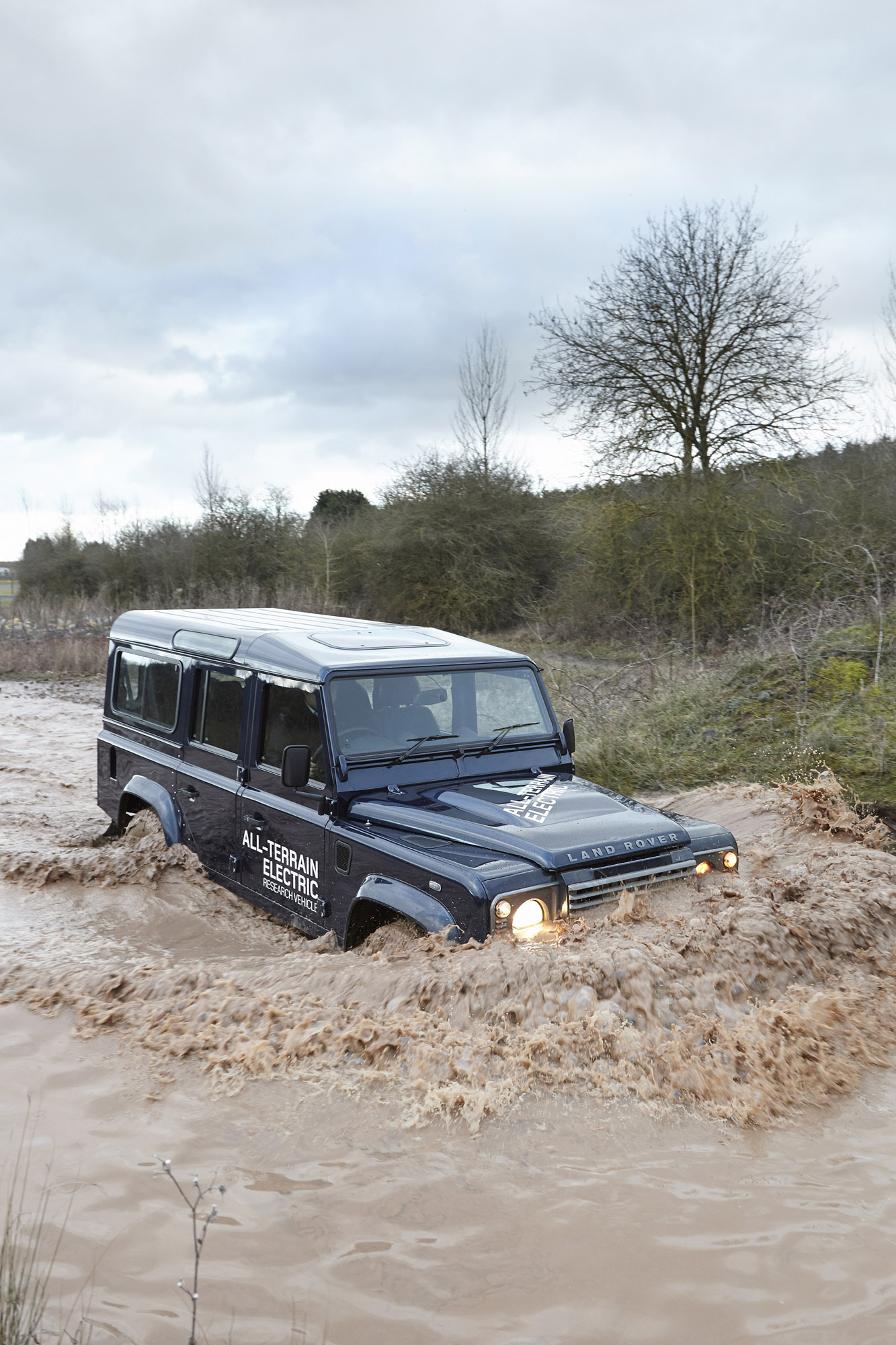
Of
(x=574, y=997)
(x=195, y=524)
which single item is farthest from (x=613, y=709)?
(x=195, y=524)

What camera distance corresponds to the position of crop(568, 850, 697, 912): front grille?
4.04 m

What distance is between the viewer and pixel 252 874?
17.6 feet

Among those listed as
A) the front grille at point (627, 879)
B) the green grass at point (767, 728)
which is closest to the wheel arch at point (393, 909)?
the front grille at point (627, 879)

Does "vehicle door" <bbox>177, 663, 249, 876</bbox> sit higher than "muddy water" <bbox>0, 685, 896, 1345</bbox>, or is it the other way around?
"vehicle door" <bbox>177, 663, 249, 876</bbox>

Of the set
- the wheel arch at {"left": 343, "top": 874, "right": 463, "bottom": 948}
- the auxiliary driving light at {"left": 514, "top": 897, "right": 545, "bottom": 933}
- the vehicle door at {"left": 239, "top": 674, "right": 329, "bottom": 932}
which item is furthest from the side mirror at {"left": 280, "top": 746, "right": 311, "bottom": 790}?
the auxiliary driving light at {"left": 514, "top": 897, "right": 545, "bottom": 933}

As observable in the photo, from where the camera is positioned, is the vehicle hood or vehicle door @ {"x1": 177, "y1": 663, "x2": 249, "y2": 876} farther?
vehicle door @ {"x1": 177, "y1": 663, "x2": 249, "y2": 876}

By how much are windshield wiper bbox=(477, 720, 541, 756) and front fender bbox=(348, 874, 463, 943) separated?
109 centimetres

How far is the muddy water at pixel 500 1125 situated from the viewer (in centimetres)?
265

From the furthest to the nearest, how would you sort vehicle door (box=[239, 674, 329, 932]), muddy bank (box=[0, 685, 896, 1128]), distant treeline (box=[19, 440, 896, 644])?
distant treeline (box=[19, 440, 896, 644])
vehicle door (box=[239, 674, 329, 932])
muddy bank (box=[0, 685, 896, 1128])

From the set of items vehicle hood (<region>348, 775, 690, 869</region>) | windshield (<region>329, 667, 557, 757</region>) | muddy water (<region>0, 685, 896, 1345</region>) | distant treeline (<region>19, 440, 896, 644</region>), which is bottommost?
muddy water (<region>0, 685, 896, 1345</region>)

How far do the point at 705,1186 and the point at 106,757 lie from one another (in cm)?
546

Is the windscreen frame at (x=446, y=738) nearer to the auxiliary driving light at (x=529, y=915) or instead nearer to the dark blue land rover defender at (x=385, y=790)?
the dark blue land rover defender at (x=385, y=790)

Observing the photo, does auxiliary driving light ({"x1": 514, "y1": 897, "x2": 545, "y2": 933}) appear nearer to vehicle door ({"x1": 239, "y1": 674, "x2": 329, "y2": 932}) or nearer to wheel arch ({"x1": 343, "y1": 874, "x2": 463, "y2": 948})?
wheel arch ({"x1": 343, "y1": 874, "x2": 463, "y2": 948})

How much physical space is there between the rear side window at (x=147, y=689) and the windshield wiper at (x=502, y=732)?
2.23 meters
